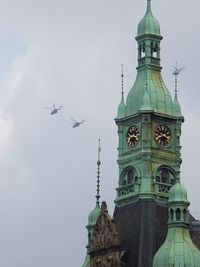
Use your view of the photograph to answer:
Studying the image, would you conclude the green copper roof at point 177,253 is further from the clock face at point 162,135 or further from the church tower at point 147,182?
the clock face at point 162,135

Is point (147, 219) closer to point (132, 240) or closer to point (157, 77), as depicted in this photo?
point (132, 240)

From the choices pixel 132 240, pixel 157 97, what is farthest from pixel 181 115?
pixel 132 240

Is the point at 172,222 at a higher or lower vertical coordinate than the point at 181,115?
lower

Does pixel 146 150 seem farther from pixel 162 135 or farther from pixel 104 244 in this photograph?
pixel 104 244

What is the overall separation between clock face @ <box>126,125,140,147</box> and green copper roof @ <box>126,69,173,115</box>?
1669 millimetres

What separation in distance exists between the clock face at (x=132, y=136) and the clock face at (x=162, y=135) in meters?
2.01

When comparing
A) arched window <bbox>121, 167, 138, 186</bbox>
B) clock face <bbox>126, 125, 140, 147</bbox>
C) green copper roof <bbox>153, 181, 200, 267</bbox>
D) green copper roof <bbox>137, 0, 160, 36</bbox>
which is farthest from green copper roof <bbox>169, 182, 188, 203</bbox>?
green copper roof <bbox>137, 0, 160, 36</bbox>

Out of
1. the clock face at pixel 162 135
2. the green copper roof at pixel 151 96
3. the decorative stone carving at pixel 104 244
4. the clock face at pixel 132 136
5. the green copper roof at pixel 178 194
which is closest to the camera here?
the green copper roof at pixel 178 194

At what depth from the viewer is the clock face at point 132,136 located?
173 m

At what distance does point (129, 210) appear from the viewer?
17025cm

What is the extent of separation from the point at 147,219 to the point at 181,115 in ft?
44.2

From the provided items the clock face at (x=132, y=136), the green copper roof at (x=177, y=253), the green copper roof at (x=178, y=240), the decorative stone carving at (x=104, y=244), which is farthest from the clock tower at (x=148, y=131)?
the green copper roof at (x=177, y=253)

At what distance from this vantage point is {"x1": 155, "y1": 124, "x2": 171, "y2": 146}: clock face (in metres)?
173

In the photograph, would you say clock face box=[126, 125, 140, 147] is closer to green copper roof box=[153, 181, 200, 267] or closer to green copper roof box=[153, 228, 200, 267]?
green copper roof box=[153, 181, 200, 267]
